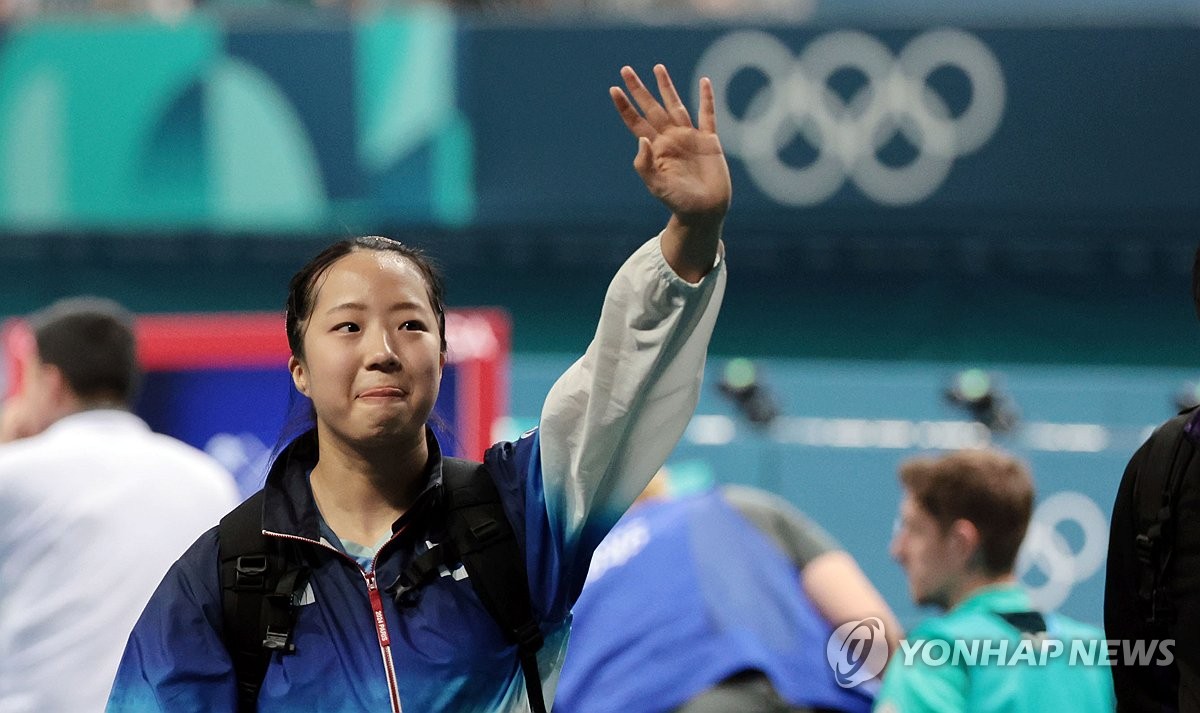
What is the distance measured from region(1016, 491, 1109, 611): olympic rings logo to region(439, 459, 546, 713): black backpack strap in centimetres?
496

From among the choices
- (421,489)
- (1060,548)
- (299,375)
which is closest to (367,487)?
(421,489)

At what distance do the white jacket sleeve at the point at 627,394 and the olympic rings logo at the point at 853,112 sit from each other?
5893 mm

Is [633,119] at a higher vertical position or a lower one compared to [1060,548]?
higher

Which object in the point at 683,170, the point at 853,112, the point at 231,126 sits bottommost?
the point at 683,170

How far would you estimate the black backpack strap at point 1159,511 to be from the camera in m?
2.67

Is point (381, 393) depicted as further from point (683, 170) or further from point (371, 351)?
point (683, 170)

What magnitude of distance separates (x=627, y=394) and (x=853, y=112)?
5972 mm

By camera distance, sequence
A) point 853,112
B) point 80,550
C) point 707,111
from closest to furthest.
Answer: point 707,111 < point 80,550 < point 853,112

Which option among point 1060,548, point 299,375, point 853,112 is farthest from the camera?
point 853,112

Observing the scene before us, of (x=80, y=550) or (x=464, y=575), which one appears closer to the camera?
(x=464, y=575)

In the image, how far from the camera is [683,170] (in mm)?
2273

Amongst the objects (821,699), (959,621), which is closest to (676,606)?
(821,699)

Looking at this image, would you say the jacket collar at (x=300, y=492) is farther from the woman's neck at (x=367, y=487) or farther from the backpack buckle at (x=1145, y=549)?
the backpack buckle at (x=1145, y=549)

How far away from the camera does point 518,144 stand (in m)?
8.56
